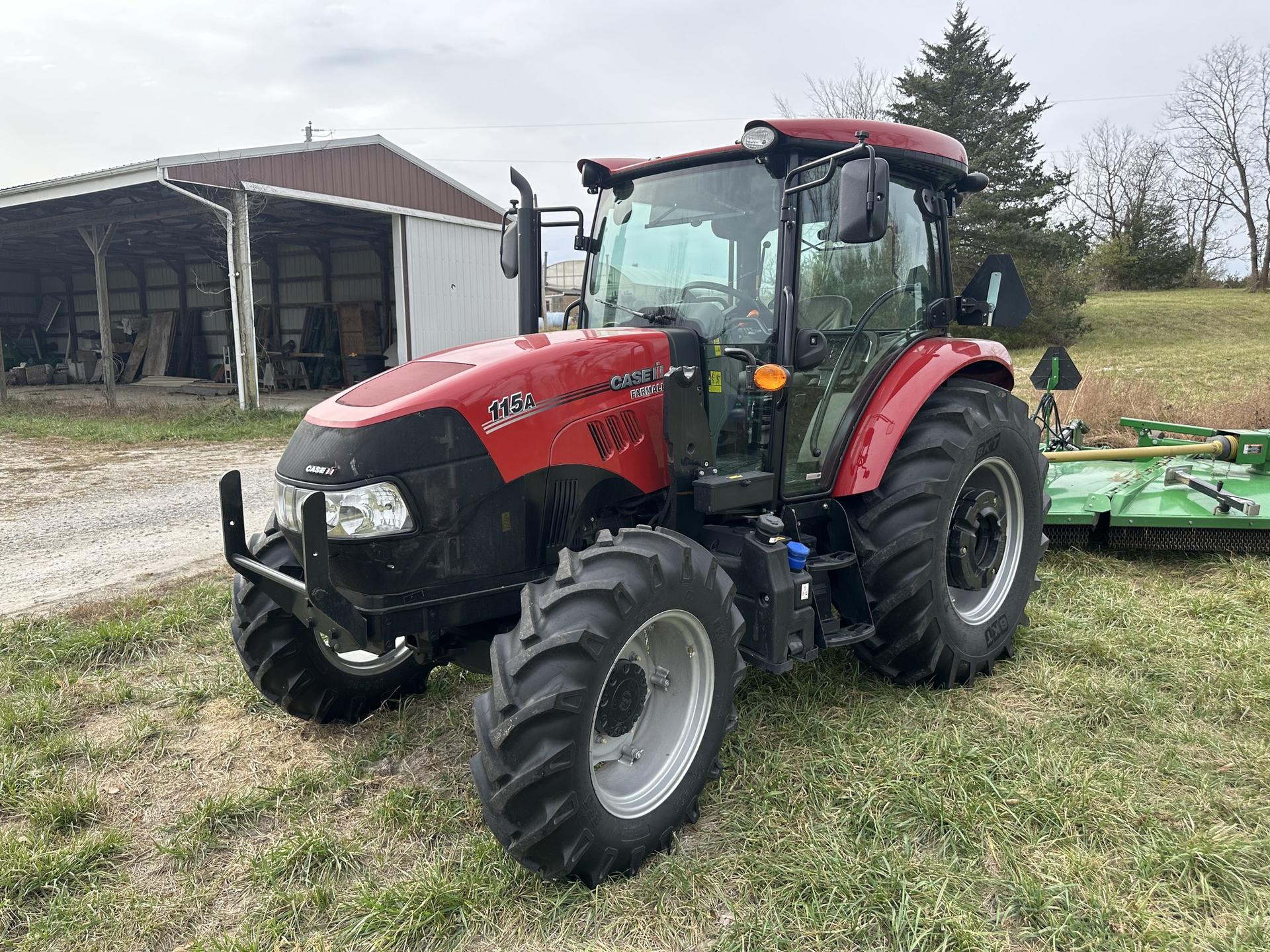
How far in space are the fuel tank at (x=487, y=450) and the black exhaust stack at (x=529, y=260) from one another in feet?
2.52

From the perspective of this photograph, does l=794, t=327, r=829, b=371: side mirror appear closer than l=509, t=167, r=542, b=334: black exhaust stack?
Yes

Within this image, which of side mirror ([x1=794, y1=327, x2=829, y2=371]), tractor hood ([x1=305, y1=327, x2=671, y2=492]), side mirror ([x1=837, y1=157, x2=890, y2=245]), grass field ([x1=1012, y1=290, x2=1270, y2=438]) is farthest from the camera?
grass field ([x1=1012, y1=290, x2=1270, y2=438])

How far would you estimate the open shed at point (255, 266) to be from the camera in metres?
13.1

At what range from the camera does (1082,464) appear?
5.83 m

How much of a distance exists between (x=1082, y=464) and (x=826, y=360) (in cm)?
341

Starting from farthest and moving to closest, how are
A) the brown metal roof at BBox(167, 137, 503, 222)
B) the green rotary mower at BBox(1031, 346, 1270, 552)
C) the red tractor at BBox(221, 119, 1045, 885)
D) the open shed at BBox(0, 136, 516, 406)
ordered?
the open shed at BBox(0, 136, 516, 406) < the brown metal roof at BBox(167, 137, 503, 222) < the green rotary mower at BBox(1031, 346, 1270, 552) < the red tractor at BBox(221, 119, 1045, 885)

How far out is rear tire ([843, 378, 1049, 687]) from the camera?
10.6ft

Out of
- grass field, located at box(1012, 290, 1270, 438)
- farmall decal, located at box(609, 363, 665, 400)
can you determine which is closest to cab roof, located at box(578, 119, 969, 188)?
farmall decal, located at box(609, 363, 665, 400)

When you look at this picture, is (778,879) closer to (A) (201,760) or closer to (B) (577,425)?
(B) (577,425)

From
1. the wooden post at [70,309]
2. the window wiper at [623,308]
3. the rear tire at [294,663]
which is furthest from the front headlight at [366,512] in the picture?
the wooden post at [70,309]

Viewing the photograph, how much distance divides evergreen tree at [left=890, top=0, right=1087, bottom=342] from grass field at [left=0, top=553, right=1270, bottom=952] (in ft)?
70.1

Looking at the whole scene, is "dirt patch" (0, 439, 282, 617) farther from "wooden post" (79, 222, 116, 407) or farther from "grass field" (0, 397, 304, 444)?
"wooden post" (79, 222, 116, 407)

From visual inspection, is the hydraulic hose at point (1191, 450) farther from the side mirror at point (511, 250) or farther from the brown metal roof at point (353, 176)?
the brown metal roof at point (353, 176)

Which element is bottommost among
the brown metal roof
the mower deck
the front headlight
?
the mower deck
